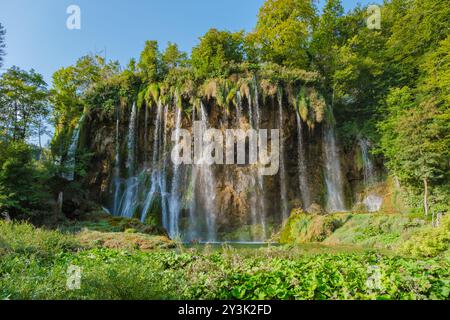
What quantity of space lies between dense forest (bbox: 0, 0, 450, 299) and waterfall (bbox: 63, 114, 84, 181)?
0.08 meters

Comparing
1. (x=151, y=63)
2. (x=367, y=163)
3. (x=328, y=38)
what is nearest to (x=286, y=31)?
(x=328, y=38)

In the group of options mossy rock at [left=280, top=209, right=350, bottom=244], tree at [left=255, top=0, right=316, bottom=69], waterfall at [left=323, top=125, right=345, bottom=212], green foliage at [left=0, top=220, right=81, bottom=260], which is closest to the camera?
green foliage at [left=0, top=220, right=81, bottom=260]

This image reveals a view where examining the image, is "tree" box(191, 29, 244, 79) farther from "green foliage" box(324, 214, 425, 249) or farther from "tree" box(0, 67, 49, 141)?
"green foliage" box(324, 214, 425, 249)

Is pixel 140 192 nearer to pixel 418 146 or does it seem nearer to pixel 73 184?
pixel 73 184

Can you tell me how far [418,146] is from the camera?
15.3m

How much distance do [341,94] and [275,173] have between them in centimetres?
895

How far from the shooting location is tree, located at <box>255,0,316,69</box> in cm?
2344

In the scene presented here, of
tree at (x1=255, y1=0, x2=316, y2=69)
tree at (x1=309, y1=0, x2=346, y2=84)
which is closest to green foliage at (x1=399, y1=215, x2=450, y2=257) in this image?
tree at (x1=309, y1=0, x2=346, y2=84)

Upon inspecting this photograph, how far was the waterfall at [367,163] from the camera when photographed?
20531 millimetres

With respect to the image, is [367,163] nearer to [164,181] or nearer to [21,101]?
[164,181]

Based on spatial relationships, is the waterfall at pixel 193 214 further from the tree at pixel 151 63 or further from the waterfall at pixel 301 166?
the tree at pixel 151 63

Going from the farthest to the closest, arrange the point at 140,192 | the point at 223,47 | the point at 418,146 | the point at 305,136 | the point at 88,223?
the point at 223,47
the point at 305,136
the point at 140,192
the point at 418,146
the point at 88,223
